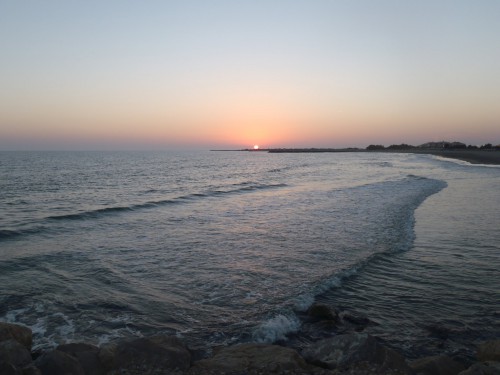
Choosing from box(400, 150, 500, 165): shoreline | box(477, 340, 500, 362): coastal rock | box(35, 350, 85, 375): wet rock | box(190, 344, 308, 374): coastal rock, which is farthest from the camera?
box(400, 150, 500, 165): shoreline

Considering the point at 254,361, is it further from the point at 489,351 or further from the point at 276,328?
the point at 489,351

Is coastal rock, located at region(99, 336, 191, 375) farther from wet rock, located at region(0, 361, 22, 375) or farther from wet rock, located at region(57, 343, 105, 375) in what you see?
wet rock, located at region(0, 361, 22, 375)

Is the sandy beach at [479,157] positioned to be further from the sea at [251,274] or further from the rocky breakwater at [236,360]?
the rocky breakwater at [236,360]

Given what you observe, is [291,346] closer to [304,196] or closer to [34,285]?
[34,285]

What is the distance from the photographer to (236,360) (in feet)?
17.6

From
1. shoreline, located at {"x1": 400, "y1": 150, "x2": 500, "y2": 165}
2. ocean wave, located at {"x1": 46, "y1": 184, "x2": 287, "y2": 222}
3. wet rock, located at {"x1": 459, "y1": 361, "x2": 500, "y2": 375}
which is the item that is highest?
shoreline, located at {"x1": 400, "y1": 150, "x2": 500, "y2": 165}

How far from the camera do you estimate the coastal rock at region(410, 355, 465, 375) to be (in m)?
5.04

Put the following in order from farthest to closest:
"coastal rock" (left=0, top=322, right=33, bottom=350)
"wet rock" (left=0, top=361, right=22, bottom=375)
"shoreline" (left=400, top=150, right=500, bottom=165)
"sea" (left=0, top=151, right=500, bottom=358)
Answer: "shoreline" (left=400, top=150, right=500, bottom=165) < "sea" (left=0, top=151, right=500, bottom=358) < "coastal rock" (left=0, top=322, right=33, bottom=350) < "wet rock" (left=0, top=361, right=22, bottom=375)

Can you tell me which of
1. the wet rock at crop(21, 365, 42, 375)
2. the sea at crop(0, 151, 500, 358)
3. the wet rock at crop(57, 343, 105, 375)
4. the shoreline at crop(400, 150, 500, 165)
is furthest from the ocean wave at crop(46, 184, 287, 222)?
the shoreline at crop(400, 150, 500, 165)

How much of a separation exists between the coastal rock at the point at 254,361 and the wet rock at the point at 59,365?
156 centimetres

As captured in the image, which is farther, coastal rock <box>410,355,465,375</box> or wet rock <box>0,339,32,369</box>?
coastal rock <box>410,355,465,375</box>

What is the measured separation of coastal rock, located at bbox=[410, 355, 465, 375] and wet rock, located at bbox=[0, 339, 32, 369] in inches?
211

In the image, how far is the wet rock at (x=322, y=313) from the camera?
23.6 feet

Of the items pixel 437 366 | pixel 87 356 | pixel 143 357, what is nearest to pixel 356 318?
pixel 437 366
